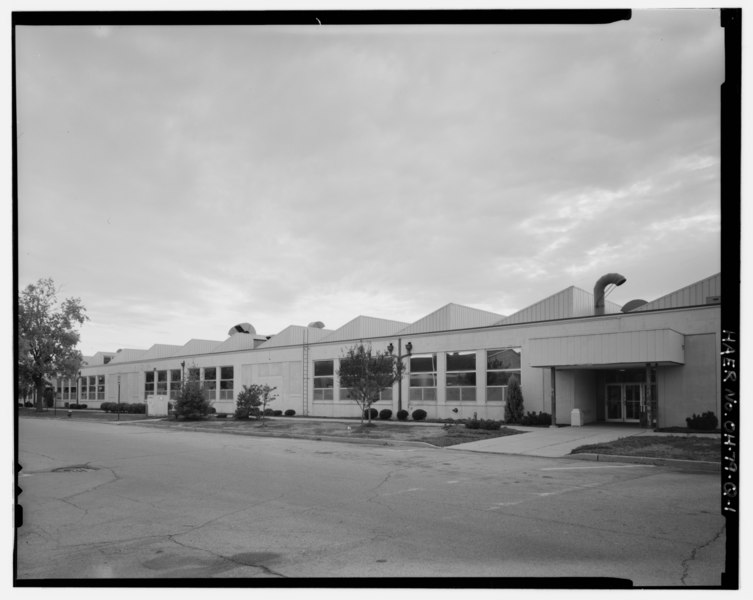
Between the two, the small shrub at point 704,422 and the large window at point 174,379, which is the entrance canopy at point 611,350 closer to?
the small shrub at point 704,422

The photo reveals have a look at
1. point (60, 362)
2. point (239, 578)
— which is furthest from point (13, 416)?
point (60, 362)

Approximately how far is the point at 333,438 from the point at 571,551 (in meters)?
17.4

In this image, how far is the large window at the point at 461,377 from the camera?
32.5 metres

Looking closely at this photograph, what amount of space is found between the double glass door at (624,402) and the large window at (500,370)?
433 cm

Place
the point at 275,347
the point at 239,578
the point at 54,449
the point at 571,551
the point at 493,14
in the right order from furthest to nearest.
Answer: the point at 275,347
the point at 54,449
the point at 571,551
the point at 239,578
the point at 493,14

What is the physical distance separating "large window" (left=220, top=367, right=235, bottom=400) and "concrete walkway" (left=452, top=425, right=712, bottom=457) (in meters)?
31.3

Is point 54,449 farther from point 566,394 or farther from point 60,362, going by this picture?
point 60,362

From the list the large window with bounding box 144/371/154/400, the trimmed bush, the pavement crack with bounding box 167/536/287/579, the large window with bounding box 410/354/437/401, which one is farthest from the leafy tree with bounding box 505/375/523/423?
the large window with bounding box 144/371/154/400

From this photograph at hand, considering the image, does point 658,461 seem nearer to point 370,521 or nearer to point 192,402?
point 370,521

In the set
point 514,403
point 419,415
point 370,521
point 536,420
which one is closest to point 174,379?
point 419,415

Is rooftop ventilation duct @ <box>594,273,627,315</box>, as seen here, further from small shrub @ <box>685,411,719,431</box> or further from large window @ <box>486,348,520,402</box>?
small shrub @ <box>685,411,719,431</box>

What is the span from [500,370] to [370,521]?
23799 mm

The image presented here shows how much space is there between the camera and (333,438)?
23391 mm

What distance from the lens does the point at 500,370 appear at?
1225 inches
